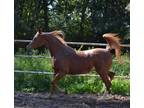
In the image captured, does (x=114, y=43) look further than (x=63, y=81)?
No

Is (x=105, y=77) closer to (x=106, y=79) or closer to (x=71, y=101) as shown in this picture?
(x=106, y=79)

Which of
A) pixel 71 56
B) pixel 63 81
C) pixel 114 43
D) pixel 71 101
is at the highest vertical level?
pixel 114 43

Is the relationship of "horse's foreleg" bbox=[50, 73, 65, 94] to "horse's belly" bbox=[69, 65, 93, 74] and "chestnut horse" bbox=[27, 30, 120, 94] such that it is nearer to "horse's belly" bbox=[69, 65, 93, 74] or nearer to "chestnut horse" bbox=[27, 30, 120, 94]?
"chestnut horse" bbox=[27, 30, 120, 94]

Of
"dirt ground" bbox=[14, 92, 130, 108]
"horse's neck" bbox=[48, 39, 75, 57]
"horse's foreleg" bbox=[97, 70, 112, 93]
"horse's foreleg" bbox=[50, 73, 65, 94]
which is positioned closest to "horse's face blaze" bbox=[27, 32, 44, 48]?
"horse's neck" bbox=[48, 39, 75, 57]

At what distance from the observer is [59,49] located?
4.21 m

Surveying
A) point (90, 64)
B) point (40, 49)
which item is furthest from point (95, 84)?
point (40, 49)

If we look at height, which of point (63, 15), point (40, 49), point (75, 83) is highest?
point (63, 15)

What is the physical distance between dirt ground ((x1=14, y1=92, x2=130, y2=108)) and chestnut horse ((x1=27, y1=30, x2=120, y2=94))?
118 mm

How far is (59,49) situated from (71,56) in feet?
0.36

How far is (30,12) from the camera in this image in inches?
178

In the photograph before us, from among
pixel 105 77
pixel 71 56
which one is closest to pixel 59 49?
pixel 71 56
